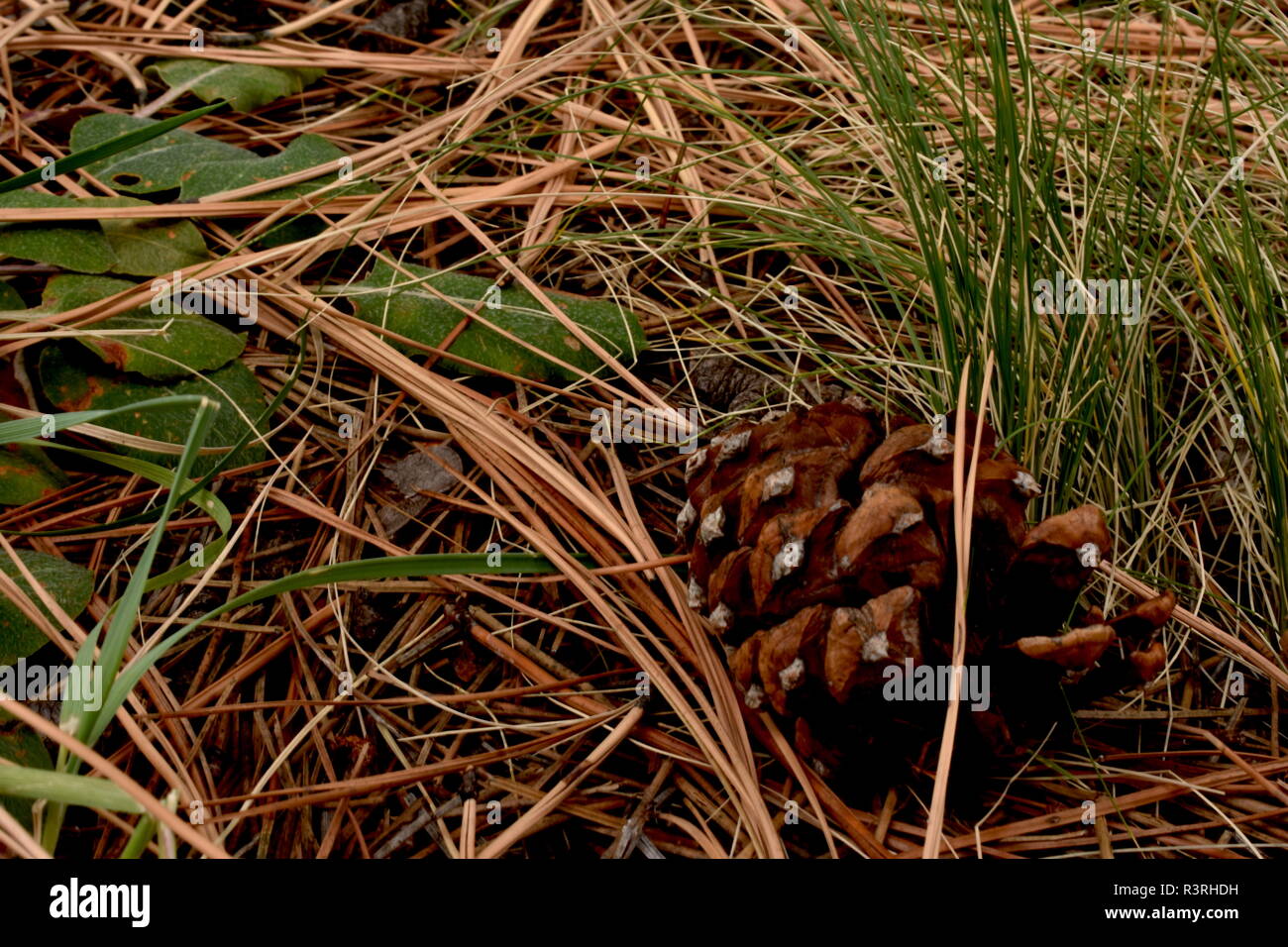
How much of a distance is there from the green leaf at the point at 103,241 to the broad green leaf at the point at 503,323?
0.26 m

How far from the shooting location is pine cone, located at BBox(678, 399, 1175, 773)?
87cm

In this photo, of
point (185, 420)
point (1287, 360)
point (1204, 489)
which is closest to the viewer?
point (1287, 360)

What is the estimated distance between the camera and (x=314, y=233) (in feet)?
4.59

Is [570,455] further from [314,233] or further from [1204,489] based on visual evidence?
[1204,489]

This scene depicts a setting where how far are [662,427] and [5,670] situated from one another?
790 millimetres

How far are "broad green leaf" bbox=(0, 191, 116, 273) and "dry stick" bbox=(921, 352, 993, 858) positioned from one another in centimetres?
113

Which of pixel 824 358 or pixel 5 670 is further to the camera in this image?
pixel 824 358

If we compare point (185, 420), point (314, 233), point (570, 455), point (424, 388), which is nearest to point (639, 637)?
point (570, 455)

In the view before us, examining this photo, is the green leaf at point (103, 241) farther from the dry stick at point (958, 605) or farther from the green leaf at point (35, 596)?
the dry stick at point (958, 605)

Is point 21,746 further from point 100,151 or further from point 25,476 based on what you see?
point 100,151

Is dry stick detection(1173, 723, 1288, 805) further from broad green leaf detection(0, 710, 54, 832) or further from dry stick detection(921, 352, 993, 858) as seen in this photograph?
broad green leaf detection(0, 710, 54, 832)

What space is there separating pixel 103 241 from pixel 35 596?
53 cm

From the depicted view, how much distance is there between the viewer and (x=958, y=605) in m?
0.84
